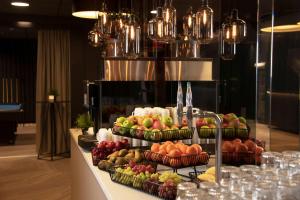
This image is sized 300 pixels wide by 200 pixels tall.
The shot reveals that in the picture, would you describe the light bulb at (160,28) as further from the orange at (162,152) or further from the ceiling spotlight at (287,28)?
the ceiling spotlight at (287,28)

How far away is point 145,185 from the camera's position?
1.97 metres

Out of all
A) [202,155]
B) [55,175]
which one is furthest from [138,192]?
[55,175]

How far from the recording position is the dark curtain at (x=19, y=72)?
12.0 m

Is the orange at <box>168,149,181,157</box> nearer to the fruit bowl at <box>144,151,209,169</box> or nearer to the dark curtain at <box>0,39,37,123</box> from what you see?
the fruit bowl at <box>144,151,209,169</box>

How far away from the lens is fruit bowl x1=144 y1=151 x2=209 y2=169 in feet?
7.19

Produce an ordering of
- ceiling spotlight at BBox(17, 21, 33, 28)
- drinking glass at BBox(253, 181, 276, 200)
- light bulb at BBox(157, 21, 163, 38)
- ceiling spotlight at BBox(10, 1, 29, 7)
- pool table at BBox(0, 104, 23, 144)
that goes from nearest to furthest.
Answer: drinking glass at BBox(253, 181, 276, 200) < light bulb at BBox(157, 21, 163, 38) < ceiling spotlight at BBox(10, 1, 29, 7) < ceiling spotlight at BBox(17, 21, 33, 28) < pool table at BBox(0, 104, 23, 144)

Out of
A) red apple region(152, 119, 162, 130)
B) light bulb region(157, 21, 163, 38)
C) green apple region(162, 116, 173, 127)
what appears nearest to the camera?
light bulb region(157, 21, 163, 38)

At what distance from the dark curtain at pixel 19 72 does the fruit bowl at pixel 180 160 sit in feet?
34.4

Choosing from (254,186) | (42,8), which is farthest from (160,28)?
(42,8)

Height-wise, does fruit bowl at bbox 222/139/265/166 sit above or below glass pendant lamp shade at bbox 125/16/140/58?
below

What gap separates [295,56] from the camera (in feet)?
24.1

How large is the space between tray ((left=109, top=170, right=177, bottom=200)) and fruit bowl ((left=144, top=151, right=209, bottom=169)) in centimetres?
26

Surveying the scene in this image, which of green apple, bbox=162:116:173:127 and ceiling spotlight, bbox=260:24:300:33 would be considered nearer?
green apple, bbox=162:116:173:127

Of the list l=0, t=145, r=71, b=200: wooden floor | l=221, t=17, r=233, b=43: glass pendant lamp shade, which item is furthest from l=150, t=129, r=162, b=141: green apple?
l=0, t=145, r=71, b=200: wooden floor
